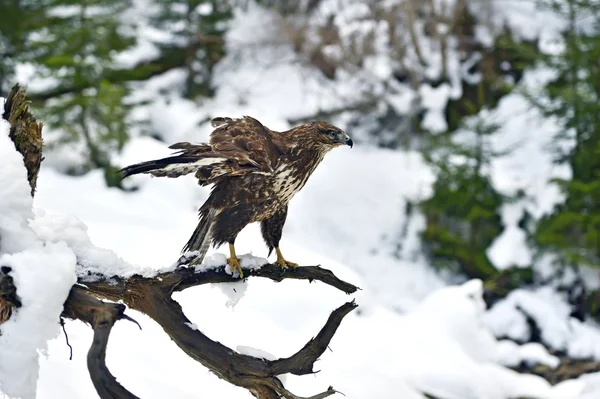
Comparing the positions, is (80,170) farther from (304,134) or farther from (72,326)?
(304,134)

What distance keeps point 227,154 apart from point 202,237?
16.3 inches

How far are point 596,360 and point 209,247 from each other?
6.83 meters

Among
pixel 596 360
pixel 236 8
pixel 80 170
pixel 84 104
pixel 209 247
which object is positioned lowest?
pixel 209 247

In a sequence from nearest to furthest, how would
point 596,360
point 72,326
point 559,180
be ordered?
point 72,326
point 596,360
point 559,180

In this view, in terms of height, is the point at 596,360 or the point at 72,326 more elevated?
the point at 596,360

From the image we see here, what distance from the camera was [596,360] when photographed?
8070 mm

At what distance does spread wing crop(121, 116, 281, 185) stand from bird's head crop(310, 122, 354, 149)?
172mm

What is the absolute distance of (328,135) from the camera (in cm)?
267

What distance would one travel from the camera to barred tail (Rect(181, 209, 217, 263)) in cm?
275

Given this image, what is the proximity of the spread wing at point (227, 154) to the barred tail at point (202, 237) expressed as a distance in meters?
0.15

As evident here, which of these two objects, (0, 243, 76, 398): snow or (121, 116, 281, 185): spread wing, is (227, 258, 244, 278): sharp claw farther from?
(0, 243, 76, 398): snow

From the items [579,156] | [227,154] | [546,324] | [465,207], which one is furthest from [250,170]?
[465,207]

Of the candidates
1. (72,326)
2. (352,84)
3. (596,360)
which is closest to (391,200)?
(352,84)

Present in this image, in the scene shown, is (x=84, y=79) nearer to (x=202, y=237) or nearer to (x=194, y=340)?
(x=202, y=237)
